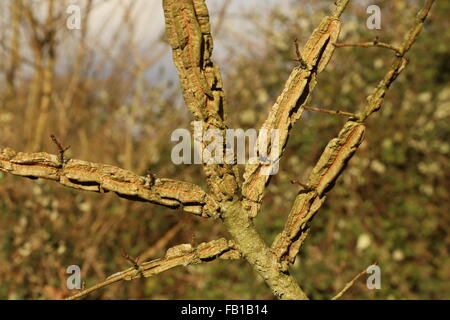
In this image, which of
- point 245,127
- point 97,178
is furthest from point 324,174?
point 245,127

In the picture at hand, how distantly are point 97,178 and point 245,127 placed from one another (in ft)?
12.8

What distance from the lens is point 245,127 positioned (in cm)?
480

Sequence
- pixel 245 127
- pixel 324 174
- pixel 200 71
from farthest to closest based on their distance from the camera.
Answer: pixel 245 127 → pixel 324 174 → pixel 200 71

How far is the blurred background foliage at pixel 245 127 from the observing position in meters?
3.06

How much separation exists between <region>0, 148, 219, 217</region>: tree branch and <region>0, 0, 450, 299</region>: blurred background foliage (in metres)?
1.64

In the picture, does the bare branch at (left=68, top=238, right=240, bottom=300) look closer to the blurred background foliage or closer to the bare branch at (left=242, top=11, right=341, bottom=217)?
the bare branch at (left=242, top=11, right=341, bottom=217)

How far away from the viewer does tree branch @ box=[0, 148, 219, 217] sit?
0.94 metres

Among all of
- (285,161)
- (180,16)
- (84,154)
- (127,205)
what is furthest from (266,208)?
(180,16)

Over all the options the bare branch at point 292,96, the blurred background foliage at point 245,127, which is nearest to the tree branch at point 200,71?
the bare branch at point 292,96

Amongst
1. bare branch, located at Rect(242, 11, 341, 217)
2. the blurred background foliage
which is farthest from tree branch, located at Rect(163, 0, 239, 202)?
the blurred background foliage

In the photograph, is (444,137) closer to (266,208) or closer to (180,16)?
(266,208)

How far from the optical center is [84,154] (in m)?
4.00

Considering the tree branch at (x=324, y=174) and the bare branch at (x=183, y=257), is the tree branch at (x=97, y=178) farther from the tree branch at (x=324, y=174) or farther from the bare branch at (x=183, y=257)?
the tree branch at (x=324, y=174)

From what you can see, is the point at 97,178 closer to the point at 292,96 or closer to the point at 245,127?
the point at 292,96
